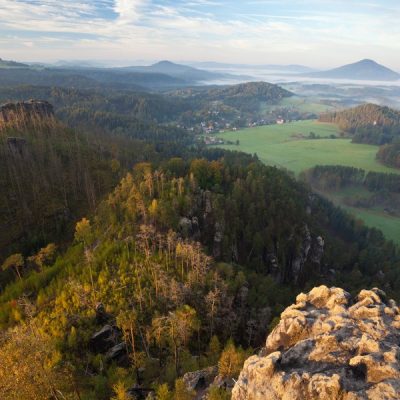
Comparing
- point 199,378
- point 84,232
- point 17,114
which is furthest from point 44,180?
point 199,378

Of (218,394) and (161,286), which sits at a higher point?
(218,394)

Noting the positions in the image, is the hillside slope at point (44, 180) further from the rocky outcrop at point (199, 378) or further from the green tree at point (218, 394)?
the green tree at point (218, 394)

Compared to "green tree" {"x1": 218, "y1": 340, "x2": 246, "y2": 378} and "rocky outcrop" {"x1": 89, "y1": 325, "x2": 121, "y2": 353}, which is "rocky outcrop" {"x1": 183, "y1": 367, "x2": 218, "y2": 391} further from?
"rocky outcrop" {"x1": 89, "y1": 325, "x2": 121, "y2": 353}

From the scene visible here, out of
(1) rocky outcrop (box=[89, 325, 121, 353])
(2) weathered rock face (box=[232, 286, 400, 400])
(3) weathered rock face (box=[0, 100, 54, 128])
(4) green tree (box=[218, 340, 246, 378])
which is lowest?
(1) rocky outcrop (box=[89, 325, 121, 353])

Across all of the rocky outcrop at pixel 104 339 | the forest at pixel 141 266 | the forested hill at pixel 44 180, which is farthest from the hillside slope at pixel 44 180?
the rocky outcrop at pixel 104 339

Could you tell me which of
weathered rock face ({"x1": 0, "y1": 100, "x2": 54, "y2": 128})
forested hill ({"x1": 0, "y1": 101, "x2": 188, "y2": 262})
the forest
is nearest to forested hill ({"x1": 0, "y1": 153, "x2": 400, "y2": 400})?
the forest

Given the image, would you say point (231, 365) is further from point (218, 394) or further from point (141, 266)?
point (141, 266)
